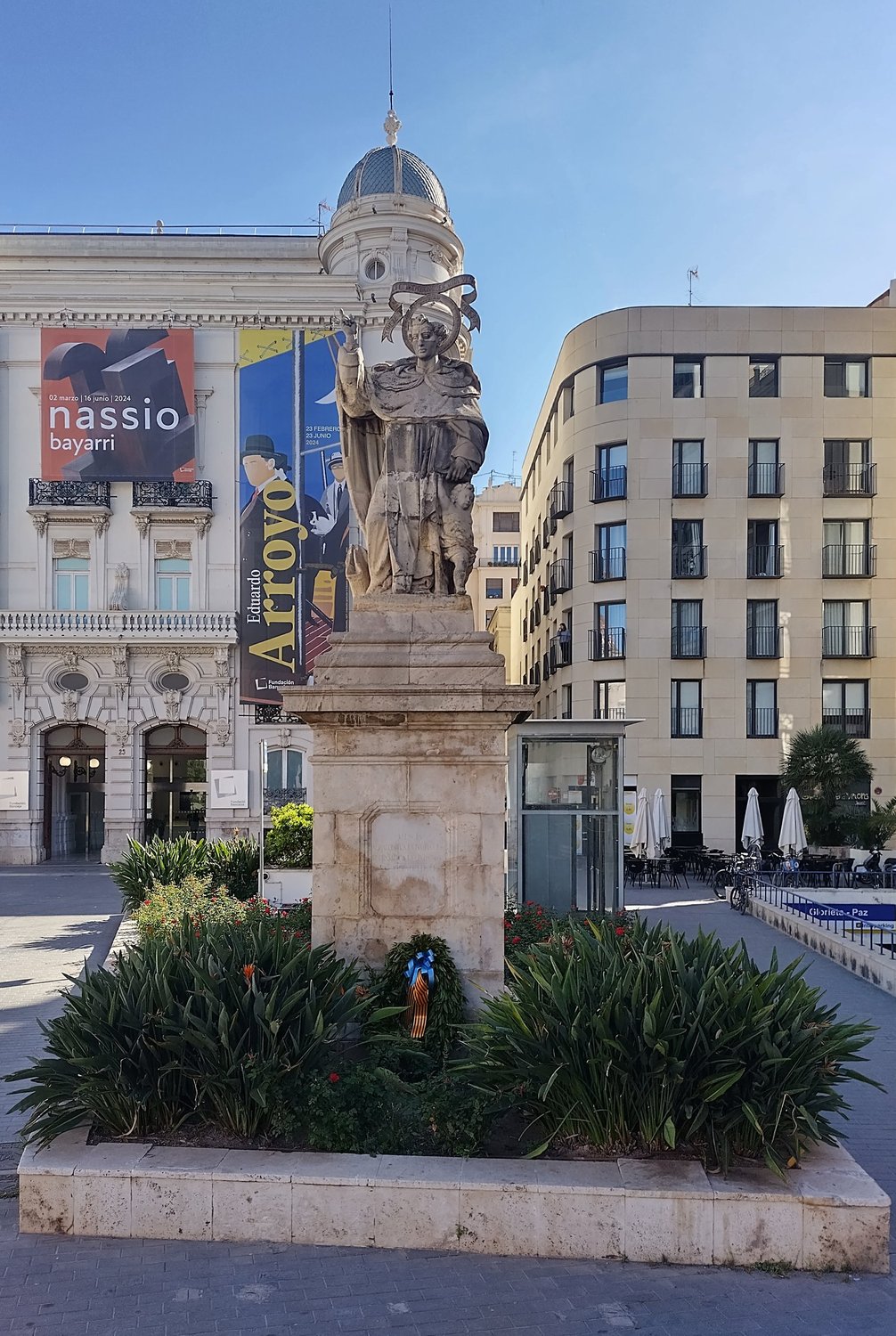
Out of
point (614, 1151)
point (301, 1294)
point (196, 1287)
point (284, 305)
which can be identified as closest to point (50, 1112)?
point (196, 1287)

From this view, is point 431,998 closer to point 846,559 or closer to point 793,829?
point 793,829

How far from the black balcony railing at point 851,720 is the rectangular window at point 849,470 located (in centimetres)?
738

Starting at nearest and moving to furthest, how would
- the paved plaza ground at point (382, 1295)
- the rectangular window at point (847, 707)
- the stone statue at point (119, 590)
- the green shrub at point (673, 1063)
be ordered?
the paved plaza ground at point (382, 1295) < the green shrub at point (673, 1063) < the stone statue at point (119, 590) < the rectangular window at point (847, 707)

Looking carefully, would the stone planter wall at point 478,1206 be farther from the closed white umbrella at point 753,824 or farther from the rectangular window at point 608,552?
the rectangular window at point 608,552

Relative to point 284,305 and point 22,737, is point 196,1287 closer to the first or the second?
point 22,737

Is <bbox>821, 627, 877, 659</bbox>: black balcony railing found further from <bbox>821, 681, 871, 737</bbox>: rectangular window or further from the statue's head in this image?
the statue's head

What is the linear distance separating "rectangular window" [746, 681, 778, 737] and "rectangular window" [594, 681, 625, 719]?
13.8 ft

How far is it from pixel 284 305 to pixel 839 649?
72.5 ft

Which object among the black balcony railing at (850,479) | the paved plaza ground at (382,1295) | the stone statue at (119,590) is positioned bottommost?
the paved plaza ground at (382,1295)

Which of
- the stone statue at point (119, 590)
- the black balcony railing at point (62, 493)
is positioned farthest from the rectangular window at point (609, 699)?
the black balcony railing at point (62, 493)

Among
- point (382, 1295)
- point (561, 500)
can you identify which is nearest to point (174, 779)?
point (561, 500)

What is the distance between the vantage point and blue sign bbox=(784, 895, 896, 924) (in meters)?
18.1

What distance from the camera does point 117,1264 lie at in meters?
5.09

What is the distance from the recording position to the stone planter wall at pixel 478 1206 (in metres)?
5.10
